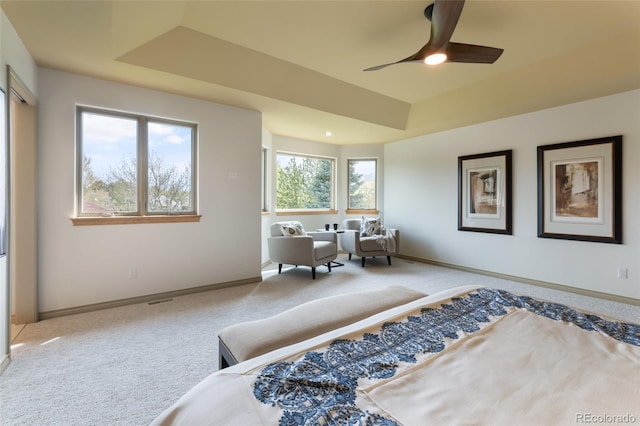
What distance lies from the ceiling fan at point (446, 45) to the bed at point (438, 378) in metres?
1.90

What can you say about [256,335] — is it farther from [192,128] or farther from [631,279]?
[631,279]

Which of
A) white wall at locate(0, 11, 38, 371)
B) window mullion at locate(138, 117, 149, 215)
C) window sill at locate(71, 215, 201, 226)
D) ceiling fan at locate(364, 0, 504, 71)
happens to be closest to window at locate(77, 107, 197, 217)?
window mullion at locate(138, 117, 149, 215)

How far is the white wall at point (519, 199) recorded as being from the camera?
329 centimetres

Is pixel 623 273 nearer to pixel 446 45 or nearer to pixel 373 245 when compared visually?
pixel 373 245

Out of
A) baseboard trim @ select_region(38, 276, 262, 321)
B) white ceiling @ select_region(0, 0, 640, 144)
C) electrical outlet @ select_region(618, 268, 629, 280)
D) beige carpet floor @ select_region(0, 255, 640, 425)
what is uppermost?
white ceiling @ select_region(0, 0, 640, 144)

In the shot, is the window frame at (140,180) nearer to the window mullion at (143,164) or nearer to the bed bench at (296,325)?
the window mullion at (143,164)

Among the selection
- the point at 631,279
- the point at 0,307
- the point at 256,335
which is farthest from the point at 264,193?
the point at 631,279

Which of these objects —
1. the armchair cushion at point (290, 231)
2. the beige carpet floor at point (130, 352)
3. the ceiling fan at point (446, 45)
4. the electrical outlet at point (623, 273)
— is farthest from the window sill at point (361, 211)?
the ceiling fan at point (446, 45)

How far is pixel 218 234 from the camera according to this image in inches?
148

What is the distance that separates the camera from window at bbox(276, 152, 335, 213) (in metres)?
5.77

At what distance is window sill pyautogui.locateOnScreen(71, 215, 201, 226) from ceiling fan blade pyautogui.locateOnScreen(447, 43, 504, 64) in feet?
10.6

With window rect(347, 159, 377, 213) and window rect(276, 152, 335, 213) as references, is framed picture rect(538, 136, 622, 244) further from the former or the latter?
window rect(276, 152, 335, 213)

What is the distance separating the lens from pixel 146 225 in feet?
10.8

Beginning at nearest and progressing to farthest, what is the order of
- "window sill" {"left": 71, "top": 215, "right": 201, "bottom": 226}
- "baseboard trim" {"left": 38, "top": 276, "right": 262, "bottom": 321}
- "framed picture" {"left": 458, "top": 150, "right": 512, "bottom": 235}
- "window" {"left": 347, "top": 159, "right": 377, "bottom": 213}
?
1. "baseboard trim" {"left": 38, "top": 276, "right": 262, "bottom": 321}
2. "window sill" {"left": 71, "top": 215, "right": 201, "bottom": 226}
3. "framed picture" {"left": 458, "top": 150, "right": 512, "bottom": 235}
4. "window" {"left": 347, "top": 159, "right": 377, "bottom": 213}
